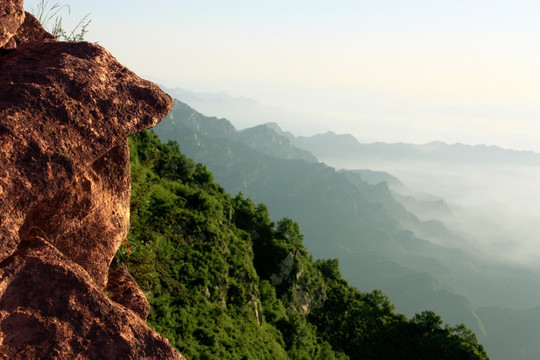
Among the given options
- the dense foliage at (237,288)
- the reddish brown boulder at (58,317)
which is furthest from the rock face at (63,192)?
the dense foliage at (237,288)

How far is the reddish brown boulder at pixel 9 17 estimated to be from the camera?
28.7 ft

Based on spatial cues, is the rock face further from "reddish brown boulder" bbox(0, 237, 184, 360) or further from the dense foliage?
the dense foliage

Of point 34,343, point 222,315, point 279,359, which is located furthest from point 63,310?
point 279,359

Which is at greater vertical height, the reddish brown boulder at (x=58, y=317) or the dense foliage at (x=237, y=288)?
the reddish brown boulder at (x=58, y=317)

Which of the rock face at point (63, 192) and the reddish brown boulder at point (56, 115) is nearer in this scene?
the rock face at point (63, 192)

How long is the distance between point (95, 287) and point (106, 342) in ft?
4.53

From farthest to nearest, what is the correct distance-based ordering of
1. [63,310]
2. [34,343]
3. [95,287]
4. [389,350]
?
[389,350] < [95,287] < [63,310] < [34,343]

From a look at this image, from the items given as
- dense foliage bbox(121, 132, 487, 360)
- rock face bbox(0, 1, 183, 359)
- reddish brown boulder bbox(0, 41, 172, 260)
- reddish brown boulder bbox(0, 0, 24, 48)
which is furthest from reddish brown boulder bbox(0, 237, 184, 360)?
dense foliage bbox(121, 132, 487, 360)

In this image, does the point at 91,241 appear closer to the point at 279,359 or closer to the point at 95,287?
the point at 95,287

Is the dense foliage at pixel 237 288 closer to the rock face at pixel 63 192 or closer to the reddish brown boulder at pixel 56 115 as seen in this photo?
the rock face at pixel 63 192

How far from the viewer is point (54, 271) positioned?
809cm

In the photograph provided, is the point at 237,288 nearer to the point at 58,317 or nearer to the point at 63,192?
the point at 63,192

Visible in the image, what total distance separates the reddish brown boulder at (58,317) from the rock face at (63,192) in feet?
0.07

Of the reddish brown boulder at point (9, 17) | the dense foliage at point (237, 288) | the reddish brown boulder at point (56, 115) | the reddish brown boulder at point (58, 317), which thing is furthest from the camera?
the dense foliage at point (237, 288)
